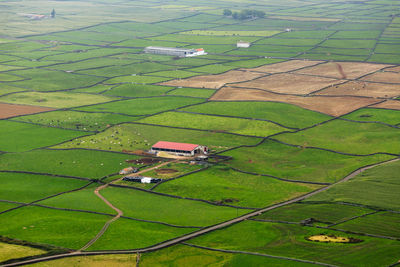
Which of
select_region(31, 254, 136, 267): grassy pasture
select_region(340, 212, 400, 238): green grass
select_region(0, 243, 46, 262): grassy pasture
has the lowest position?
select_region(31, 254, 136, 267): grassy pasture

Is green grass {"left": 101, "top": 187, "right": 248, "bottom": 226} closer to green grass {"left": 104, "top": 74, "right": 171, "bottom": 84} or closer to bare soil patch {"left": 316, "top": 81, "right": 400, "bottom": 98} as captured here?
bare soil patch {"left": 316, "top": 81, "right": 400, "bottom": 98}

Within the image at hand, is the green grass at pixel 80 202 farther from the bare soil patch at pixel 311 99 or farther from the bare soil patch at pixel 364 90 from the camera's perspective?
the bare soil patch at pixel 364 90

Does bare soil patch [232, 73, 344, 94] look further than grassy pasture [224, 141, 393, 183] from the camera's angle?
Yes

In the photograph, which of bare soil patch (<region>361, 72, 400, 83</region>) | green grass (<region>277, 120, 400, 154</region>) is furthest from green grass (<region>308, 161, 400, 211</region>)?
bare soil patch (<region>361, 72, 400, 83</region>)

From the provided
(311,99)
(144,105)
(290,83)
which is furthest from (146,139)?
(290,83)

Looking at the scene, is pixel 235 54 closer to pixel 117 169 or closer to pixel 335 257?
pixel 117 169

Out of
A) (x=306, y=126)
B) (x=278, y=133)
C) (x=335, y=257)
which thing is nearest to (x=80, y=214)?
(x=335, y=257)
